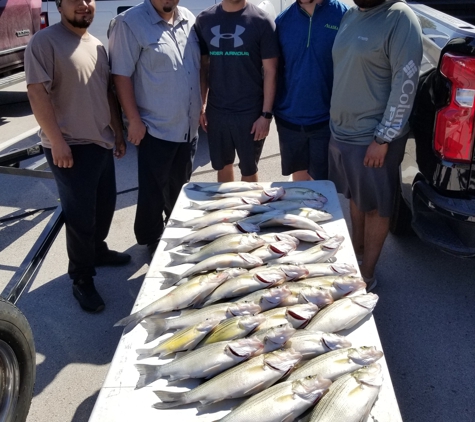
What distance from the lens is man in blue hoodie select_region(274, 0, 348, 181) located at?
3859 millimetres

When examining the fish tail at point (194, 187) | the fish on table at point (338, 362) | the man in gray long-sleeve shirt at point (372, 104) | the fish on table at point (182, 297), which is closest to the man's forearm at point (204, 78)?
the fish tail at point (194, 187)

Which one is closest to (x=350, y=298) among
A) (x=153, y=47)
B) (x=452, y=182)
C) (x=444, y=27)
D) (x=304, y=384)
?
(x=304, y=384)

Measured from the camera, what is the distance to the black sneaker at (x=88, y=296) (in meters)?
3.92

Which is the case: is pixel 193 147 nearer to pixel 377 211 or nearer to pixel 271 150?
pixel 377 211

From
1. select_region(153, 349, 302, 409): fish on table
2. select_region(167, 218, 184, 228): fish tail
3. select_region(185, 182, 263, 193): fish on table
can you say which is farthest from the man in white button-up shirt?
select_region(153, 349, 302, 409): fish on table

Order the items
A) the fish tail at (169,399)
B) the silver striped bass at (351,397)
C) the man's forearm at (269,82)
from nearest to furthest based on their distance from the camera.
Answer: the silver striped bass at (351,397)
the fish tail at (169,399)
the man's forearm at (269,82)

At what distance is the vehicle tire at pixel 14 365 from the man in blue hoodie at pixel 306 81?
2.42m

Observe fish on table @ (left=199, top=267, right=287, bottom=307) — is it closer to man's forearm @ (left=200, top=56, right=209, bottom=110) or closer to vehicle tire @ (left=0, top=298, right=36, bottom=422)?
vehicle tire @ (left=0, top=298, right=36, bottom=422)

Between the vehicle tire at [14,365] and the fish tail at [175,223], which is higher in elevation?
the fish tail at [175,223]

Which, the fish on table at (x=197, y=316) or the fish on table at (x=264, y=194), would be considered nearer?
the fish on table at (x=197, y=316)

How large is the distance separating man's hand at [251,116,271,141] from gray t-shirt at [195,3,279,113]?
9cm

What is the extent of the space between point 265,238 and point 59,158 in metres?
1.51

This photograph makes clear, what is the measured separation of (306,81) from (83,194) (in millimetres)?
1764

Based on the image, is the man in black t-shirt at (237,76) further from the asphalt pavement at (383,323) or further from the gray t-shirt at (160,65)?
the asphalt pavement at (383,323)
